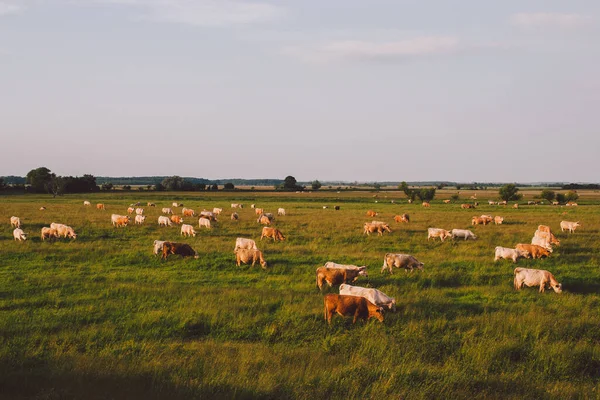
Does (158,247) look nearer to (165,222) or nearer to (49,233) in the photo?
(49,233)

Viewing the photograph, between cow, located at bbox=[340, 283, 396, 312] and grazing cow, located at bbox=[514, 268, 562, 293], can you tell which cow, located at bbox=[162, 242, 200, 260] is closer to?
cow, located at bbox=[340, 283, 396, 312]

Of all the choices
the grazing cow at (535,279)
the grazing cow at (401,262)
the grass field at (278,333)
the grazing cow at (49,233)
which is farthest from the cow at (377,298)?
the grazing cow at (49,233)

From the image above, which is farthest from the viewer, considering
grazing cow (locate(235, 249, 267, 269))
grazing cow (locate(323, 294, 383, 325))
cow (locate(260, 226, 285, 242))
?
cow (locate(260, 226, 285, 242))

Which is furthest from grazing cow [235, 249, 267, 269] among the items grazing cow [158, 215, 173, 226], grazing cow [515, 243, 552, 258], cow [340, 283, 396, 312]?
grazing cow [158, 215, 173, 226]

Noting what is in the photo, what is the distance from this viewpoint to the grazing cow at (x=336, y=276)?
46.1 feet

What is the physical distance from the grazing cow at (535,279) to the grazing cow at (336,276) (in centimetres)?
590

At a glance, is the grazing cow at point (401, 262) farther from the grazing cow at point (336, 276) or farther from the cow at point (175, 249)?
the cow at point (175, 249)

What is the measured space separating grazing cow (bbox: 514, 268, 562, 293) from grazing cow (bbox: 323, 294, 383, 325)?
22.3 feet

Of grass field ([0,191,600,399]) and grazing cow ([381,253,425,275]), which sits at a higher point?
grazing cow ([381,253,425,275])

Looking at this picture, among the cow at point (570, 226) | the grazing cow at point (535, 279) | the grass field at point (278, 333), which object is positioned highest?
the cow at point (570, 226)

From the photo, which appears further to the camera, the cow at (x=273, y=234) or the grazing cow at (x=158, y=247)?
the cow at (x=273, y=234)

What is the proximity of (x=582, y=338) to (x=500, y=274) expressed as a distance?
641cm

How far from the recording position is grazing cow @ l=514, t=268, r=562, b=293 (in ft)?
46.1

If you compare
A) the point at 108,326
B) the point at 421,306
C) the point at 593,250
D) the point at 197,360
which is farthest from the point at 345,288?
the point at 593,250
